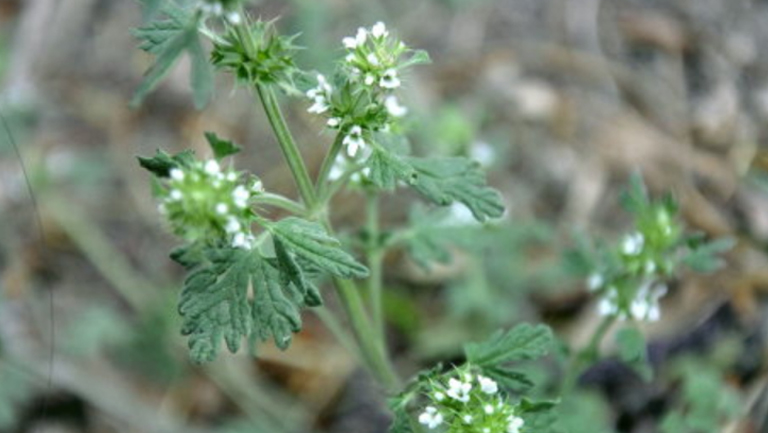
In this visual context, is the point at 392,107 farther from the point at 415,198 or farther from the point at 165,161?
the point at 415,198

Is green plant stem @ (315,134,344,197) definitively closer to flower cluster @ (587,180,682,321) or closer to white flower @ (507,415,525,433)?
white flower @ (507,415,525,433)

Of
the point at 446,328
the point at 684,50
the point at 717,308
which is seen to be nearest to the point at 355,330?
the point at 446,328

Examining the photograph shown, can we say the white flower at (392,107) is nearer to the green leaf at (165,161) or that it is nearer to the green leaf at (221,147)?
the green leaf at (221,147)

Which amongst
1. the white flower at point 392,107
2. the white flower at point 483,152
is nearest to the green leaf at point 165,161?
the white flower at point 392,107

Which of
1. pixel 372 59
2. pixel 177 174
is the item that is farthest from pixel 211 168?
pixel 372 59

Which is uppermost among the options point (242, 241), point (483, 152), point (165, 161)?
point (483, 152)

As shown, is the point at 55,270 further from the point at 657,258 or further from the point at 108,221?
the point at 657,258

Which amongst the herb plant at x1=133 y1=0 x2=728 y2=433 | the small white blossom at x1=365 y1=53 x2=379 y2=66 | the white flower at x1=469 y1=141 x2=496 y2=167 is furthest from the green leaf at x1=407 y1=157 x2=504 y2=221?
the white flower at x1=469 y1=141 x2=496 y2=167
